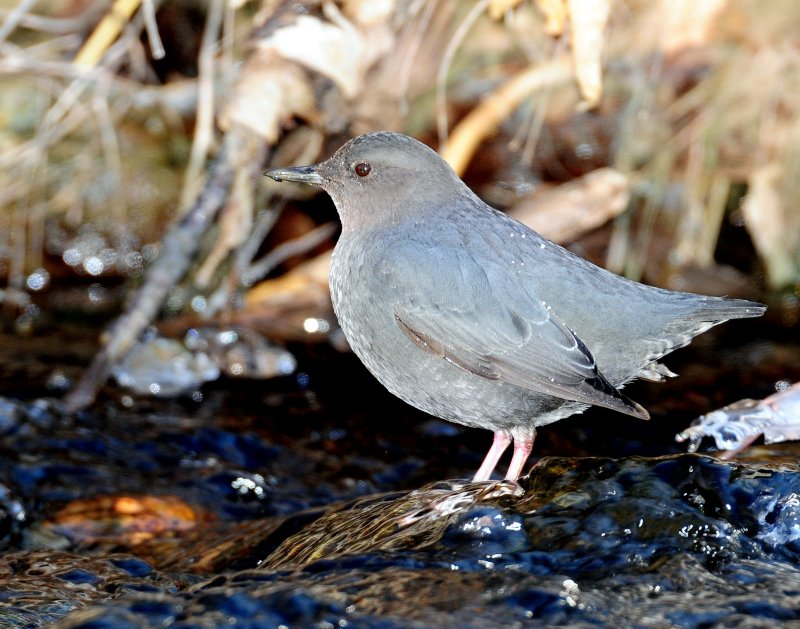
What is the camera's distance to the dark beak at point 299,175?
3984 millimetres

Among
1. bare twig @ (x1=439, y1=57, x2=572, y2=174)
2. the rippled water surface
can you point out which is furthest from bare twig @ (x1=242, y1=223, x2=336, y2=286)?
the rippled water surface

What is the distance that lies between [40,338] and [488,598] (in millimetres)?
4547

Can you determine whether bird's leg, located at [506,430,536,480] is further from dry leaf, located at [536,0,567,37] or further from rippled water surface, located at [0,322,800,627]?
dry leaf, located at [536,0,567,37]

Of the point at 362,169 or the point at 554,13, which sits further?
the point at 554,13

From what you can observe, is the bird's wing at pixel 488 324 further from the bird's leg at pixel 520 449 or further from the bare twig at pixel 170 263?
the bare twig at pixel 170 263

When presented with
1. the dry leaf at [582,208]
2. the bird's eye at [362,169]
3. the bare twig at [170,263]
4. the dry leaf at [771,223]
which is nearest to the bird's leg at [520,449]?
the bird's eye at [362,169]

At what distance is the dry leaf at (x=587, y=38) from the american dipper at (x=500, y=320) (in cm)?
103

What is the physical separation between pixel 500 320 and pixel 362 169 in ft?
3.02

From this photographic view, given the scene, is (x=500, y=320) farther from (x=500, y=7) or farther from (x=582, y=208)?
(x=582, y=208)

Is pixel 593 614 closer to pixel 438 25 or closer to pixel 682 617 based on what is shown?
pixel 682 617

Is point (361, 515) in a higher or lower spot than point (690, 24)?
lower

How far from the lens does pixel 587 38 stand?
4.42 metres

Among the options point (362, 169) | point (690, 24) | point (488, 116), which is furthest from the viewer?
point (690, 24)

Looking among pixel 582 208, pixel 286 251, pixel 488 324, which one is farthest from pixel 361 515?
pixel 286 251
